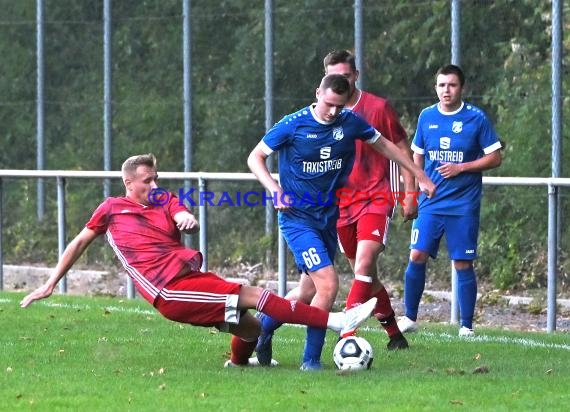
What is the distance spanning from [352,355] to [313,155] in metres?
1.26

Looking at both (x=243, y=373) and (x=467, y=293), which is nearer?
(x=243, y=373)

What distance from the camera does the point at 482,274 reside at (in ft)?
52.2

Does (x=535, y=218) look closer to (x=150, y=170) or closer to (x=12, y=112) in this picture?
(x=150, y=170)

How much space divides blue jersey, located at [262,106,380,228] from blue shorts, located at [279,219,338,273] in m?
0.05

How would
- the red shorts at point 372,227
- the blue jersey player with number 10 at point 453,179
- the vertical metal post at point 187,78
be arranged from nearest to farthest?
the red shorts at point 372,227
the blue jersey player with number 10 at point 453,179
the vertical metal post at point 187,78

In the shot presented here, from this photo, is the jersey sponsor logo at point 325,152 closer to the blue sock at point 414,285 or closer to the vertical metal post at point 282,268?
the blue sock at point 414,285

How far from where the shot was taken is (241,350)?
986 centimetres

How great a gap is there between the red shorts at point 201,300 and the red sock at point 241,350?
357mm

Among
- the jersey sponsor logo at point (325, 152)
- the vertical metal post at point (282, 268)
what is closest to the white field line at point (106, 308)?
the vertical metal post at point (282, 268)

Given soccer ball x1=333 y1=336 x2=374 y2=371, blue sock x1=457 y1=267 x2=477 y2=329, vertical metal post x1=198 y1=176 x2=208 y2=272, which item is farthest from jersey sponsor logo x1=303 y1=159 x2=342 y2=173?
vertical metal post x1=198 y1=176 x2=208 y2=272

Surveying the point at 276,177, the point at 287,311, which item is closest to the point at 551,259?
A: the point at 276,177

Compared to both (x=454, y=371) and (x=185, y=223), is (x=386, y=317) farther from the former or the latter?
(x=185, y=223)

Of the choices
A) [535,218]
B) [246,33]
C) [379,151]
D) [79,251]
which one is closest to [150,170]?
[79,251]

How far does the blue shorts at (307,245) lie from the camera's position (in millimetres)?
9734
